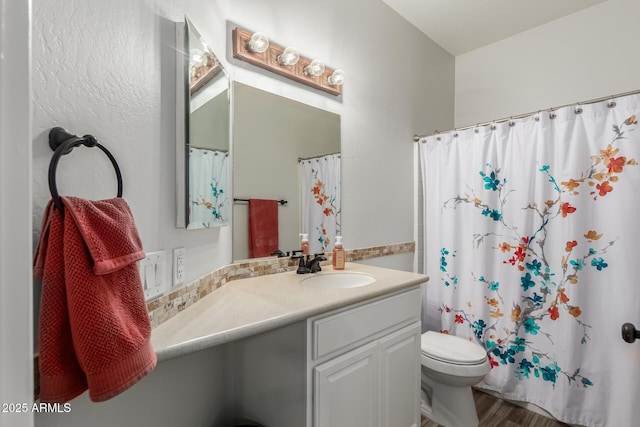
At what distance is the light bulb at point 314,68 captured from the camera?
5.65 feet

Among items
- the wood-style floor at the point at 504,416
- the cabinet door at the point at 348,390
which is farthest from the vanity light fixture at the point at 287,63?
the wood-style floor at the point at 504,416

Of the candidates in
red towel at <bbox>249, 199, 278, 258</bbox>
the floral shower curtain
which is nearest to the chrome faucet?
red towel at <bbox>249, 199, 278, 258</bbox>

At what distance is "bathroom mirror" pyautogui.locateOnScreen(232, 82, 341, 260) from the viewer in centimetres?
148

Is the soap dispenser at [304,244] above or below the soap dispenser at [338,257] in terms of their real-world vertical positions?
above

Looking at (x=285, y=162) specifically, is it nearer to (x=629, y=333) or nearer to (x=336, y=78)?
(x=336, y=78)

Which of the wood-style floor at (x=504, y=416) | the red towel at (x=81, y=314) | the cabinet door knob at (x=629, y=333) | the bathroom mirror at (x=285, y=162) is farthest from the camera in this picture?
the wood-style floor at (x=504, y=416)

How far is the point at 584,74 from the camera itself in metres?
2.22

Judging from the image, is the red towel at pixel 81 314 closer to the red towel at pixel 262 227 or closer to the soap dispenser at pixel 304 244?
the red towel at pixel 262 227

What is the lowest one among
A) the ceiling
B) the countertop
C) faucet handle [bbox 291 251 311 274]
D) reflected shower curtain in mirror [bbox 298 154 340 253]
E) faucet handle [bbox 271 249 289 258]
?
the countertop

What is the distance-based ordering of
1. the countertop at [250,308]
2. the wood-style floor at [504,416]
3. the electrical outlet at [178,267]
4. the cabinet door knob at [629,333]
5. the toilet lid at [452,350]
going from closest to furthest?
the countertop at [250,308]
the electrical outlet at [178,267]
the cabinet door knob at [629,333]
the toilet lid at [452,350]
the wood-style floor at [504,416]

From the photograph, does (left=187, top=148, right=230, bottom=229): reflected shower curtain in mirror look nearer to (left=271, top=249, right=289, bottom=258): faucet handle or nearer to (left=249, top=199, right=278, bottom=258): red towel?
(left=249, top=199, right=278, bottom=258): red towel

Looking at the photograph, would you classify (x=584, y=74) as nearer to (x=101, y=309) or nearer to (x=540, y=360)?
(x=540, y=360)

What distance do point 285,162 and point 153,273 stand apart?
0.93m

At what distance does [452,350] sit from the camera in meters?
1.80
